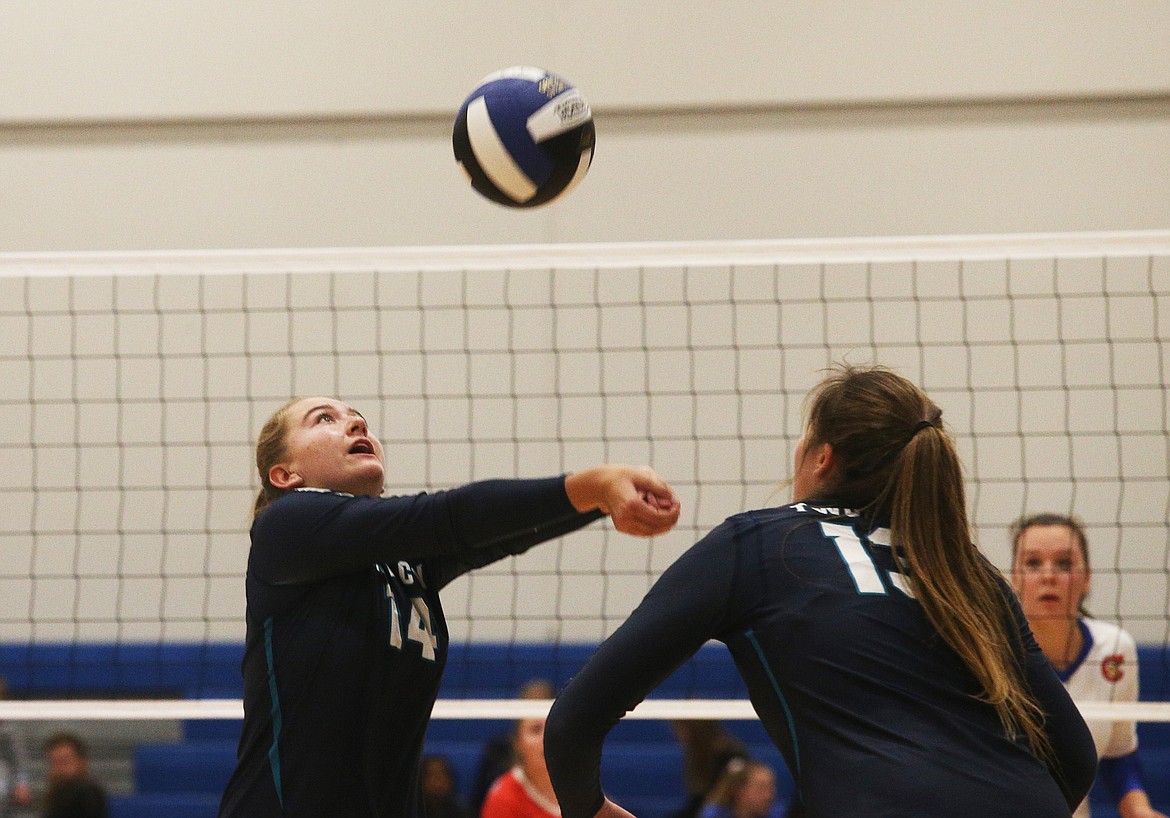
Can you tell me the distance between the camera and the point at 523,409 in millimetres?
7770

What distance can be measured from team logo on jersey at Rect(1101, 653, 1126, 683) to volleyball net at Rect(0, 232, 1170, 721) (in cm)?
305

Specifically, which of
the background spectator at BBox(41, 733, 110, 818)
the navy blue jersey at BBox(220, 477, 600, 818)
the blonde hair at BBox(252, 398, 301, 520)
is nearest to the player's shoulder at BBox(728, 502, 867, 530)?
the navy blue jersey at BBox(220, 477, 600, 818)

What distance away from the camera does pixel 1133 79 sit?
7750 mm

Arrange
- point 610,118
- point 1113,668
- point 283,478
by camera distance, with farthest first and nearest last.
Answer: point 610,118, point 1113,668, point 283,478

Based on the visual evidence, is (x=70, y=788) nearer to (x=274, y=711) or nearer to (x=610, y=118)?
(x=274, y=711)

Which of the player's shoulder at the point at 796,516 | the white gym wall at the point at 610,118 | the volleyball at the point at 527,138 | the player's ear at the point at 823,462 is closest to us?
the player's shoulder at the point at 796,516

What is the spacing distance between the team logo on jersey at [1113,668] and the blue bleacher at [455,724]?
2563 millimetres

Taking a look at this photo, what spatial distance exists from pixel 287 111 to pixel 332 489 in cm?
583

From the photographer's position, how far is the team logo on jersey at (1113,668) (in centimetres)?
422

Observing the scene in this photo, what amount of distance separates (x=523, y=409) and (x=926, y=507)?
5626 millimetres

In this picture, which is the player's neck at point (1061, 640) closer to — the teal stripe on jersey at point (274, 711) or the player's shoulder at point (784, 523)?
the player's shoulder at point (784, 523)

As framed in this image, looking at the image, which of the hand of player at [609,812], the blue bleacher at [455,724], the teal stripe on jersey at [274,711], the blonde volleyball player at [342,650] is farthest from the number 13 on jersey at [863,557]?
the blue bleacher at [455,724]

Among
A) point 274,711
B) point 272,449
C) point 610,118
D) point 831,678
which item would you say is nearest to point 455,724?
point 610,118

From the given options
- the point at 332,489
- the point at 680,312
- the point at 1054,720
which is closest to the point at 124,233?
the point at 680,312
